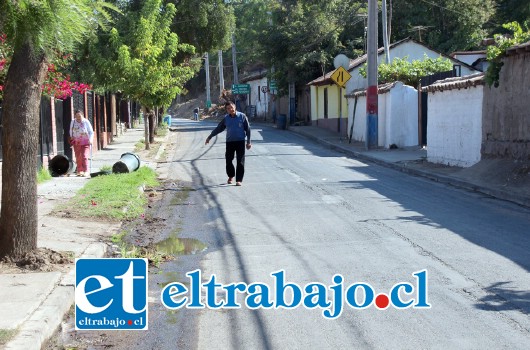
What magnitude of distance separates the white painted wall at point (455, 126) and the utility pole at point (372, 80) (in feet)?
15.9

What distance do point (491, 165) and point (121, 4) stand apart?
20.0 m

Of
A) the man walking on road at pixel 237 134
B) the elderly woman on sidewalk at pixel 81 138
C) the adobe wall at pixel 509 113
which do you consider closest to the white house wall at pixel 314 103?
the adobe wall at pixel 509 113

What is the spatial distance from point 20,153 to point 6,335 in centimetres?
280

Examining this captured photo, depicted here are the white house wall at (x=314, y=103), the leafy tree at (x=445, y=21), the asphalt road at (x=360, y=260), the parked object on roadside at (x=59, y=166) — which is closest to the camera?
the asphalt road at (x=360, y=260)

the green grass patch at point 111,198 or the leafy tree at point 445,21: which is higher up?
the leafy tree at point 445,21

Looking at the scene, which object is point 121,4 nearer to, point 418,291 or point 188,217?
point 188,217

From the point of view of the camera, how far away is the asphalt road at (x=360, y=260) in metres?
5.68

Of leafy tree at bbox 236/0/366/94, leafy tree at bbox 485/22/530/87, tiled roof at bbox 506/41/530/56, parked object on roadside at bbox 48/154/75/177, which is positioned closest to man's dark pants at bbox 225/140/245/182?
parked object on roadside at bbox 48/154/75/177

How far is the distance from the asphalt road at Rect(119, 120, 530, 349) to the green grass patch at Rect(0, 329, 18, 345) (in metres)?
1.01

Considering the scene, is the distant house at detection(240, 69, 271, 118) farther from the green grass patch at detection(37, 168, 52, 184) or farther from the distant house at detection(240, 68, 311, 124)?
the green grass patch at detection(37, 168, 52, 184)

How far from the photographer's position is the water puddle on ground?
8938mm

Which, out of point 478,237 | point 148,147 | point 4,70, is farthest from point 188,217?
point 148,147

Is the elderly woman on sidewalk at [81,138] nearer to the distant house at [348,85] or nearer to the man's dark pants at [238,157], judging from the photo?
the man's dark pants at [238,157]

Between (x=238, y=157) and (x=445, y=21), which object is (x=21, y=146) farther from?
(x=445, y=21)
